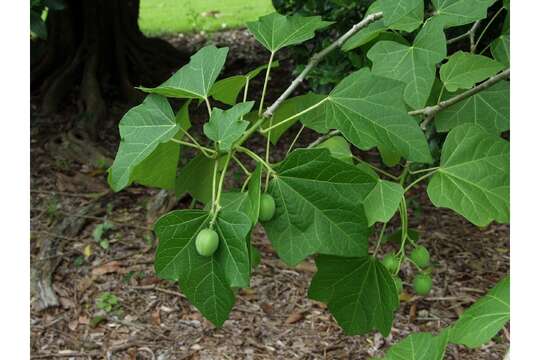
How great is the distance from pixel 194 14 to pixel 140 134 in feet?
22.9

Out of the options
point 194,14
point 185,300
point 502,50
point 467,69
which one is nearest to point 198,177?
point 467,69

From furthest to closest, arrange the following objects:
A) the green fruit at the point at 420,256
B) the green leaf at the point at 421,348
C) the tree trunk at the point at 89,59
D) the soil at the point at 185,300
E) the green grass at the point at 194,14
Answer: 1. the green grass at the point at 194,14
2. the tree trunk at the point at 89,59
3. the soil at the point at 185,300
4. the green fruit at the point at 420,256
5. the green leaf at the point at 421,348

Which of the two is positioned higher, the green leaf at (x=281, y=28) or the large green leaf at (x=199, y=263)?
the green leaf at (x=281, y=28)

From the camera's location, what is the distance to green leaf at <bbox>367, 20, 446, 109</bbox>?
33.5 inches

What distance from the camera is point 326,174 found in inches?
28.1

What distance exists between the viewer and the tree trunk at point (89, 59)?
459 cm

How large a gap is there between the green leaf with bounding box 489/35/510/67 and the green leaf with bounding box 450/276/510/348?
1.65 feet

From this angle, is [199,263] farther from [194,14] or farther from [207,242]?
[194,14]

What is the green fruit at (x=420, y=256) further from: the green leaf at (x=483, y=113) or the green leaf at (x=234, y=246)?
the green leaf at (x=234, y=246)

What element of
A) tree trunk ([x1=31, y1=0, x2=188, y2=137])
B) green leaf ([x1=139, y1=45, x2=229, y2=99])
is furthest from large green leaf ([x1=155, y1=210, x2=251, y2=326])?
tree trunk ([x1=31, y1=0, x2=188, y2=137])

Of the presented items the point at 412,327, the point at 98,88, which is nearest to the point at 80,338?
the point at 412,327

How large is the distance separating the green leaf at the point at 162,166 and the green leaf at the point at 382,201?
263 mm

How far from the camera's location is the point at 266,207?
27.1 inches

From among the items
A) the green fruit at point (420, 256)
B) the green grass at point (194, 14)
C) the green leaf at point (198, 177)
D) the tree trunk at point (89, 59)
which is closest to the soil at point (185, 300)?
the tree trunk at point (89, 59)
